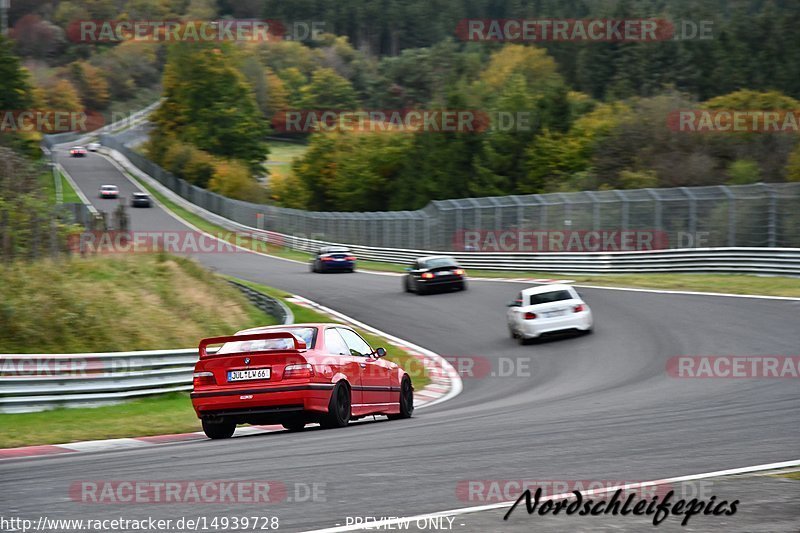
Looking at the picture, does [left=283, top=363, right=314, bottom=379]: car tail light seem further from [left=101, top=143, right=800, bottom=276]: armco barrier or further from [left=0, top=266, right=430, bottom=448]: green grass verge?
[left=101, top=143, right=800, bottom=276]: armco barrier

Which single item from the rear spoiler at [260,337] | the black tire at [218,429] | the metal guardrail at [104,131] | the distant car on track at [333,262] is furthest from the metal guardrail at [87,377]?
the metal guardrail at [104,131]

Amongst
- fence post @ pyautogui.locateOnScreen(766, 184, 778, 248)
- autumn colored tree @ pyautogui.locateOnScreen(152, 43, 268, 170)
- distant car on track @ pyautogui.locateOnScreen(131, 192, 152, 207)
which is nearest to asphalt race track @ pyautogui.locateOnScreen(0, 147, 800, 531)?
fence post @ pyautogui.locateOnScreen(766, 184, 778, 248)

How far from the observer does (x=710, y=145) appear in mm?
56031

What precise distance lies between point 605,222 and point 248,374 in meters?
26.6

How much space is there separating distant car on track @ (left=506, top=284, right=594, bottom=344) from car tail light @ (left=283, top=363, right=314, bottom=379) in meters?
11.8

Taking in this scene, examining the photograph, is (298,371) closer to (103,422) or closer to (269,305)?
(103,422)

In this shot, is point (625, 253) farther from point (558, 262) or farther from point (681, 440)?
point (681, 440)

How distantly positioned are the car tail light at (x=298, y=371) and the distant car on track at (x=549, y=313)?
1181 cm

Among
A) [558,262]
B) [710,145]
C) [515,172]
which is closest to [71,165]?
[515,172]

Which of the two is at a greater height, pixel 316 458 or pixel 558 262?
pixel 316 458

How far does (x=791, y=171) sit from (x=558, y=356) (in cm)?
2897

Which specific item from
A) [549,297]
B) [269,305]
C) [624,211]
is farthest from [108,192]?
[549,297]

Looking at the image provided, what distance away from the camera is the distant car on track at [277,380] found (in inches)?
457

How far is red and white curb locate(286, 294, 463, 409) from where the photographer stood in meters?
17.8
